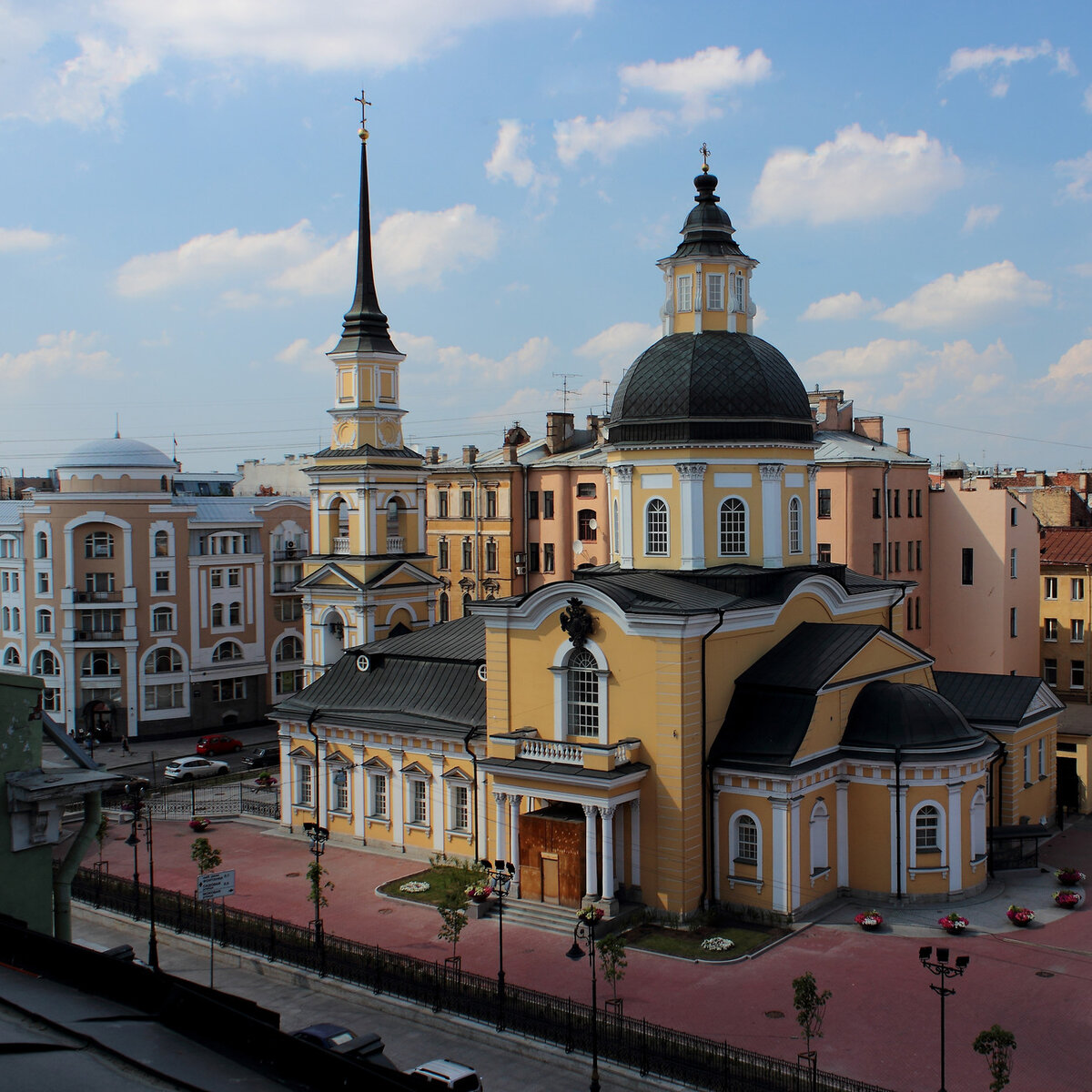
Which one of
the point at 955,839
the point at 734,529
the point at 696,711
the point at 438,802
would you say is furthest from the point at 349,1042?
the point at 734,529

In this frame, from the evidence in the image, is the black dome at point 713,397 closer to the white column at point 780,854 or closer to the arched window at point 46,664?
the white column at point 780,854

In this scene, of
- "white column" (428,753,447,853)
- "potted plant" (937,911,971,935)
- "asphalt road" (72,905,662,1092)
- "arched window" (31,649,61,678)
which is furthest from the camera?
"arched window" (31,649,61,678)

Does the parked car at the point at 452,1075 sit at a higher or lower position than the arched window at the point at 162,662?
lower

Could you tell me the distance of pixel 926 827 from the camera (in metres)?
28.7

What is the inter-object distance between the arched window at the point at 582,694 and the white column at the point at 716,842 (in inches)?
127

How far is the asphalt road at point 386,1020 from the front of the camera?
20.4 m

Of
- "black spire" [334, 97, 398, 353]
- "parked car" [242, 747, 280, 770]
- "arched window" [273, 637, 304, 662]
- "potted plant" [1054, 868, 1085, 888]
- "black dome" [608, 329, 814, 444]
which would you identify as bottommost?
"parked car" [242, 747, 280, 770]

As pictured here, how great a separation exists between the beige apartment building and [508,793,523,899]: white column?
29.6 metres

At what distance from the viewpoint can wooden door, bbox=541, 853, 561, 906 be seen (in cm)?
2864

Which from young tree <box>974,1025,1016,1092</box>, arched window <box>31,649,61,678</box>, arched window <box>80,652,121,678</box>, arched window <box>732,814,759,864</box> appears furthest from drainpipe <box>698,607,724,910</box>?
arched window <box>31,649,61,678</box>

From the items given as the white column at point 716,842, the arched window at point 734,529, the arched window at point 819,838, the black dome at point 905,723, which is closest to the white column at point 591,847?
the white column at point 716,842

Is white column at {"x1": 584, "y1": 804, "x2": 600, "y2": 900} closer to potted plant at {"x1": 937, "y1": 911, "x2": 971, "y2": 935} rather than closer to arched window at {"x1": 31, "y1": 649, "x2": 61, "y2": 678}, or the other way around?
potted plant at {"x1": 937, "y1": 911, "x2": 971, "y2": 935}

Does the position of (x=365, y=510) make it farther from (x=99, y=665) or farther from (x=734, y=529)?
(x=99, y=665)

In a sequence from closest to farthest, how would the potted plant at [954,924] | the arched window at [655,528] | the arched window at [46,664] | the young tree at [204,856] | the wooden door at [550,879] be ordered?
the potted plant at [954,924] < the young tree at [204,856] < the wooden door at [550,879] < the arched window at [655,528] < the arched window at [46,664]
